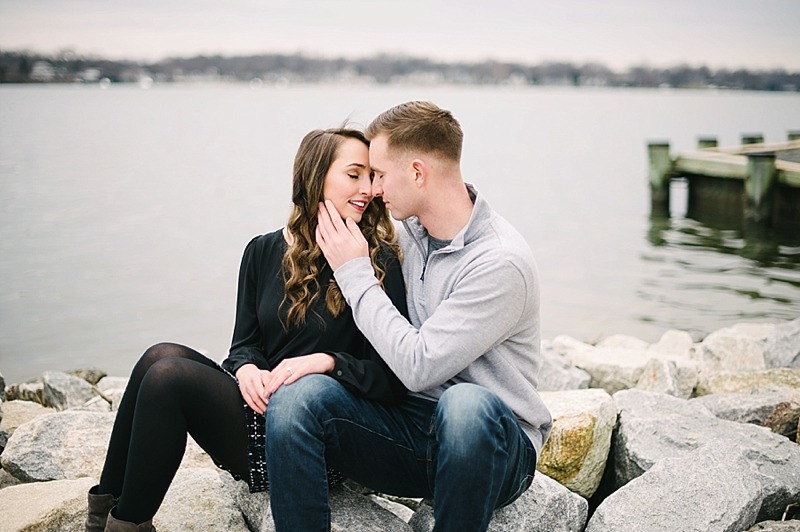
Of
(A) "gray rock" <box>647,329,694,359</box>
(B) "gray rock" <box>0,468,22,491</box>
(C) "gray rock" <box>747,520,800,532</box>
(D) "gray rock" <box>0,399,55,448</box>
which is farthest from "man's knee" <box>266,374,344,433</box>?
(A) "gray rock" <box>647,329,694,359</box>

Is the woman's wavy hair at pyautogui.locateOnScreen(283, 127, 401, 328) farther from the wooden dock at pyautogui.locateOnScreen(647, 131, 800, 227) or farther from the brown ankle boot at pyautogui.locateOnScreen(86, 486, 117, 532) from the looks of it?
the wooden dock at pyautogui.locateOnScreen(647, 131, 800, 227)

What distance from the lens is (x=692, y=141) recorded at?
39.7m

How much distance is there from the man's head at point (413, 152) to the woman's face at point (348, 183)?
145mm

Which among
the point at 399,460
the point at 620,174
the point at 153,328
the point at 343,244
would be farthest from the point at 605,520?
the point at 620,174

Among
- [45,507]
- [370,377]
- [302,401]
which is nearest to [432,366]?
[370,377]

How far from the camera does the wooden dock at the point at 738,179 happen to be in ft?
45.5

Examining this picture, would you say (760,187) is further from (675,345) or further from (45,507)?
(45,507)

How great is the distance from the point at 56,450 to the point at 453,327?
219 centimetres

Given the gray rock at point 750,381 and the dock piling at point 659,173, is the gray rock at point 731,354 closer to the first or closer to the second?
the gray rock at point 750,381

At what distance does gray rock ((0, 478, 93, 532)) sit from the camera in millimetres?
3164

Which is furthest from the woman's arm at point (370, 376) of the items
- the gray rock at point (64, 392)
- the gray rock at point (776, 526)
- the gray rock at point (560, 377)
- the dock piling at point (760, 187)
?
the dock piling at point (760, 187)

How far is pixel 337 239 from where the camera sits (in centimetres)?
319

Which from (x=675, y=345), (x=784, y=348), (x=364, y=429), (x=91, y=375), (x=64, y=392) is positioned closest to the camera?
(x=364, y=429)

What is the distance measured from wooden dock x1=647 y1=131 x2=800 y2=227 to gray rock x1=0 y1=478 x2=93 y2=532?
492 inches
